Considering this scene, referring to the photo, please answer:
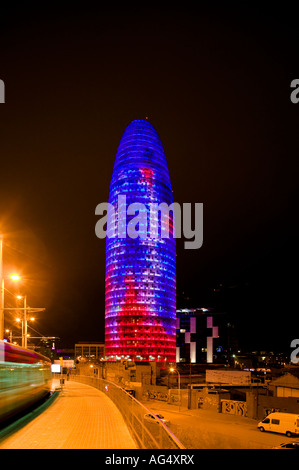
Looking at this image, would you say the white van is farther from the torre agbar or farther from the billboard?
the torre agbar

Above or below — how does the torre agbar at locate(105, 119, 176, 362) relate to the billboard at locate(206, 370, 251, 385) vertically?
above

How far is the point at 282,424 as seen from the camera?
1578 inches

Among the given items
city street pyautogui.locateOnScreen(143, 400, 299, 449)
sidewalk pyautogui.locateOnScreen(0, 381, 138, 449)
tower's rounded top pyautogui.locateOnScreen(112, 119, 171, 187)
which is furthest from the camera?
tower's rounded top pyautogui.locateOnScreen(112, 119, 171, 187)

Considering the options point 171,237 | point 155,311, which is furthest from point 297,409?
point 171,237

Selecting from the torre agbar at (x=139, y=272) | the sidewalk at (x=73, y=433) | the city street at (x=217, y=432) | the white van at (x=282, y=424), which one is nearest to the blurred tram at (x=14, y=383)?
the sidewalk at (x=73, y=433)

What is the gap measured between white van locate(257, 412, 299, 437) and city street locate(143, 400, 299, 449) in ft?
1.91

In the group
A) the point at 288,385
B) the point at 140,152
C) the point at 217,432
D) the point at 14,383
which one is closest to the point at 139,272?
the point at 140,152

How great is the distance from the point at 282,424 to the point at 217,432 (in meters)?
5.89

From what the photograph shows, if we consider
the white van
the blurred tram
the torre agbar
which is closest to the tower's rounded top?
the torre agbar

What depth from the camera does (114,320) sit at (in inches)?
6181

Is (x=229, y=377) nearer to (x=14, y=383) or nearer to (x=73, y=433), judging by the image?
(x=14, y=383)

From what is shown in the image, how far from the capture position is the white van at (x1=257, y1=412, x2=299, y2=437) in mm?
39253

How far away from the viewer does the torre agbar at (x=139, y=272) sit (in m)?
153
